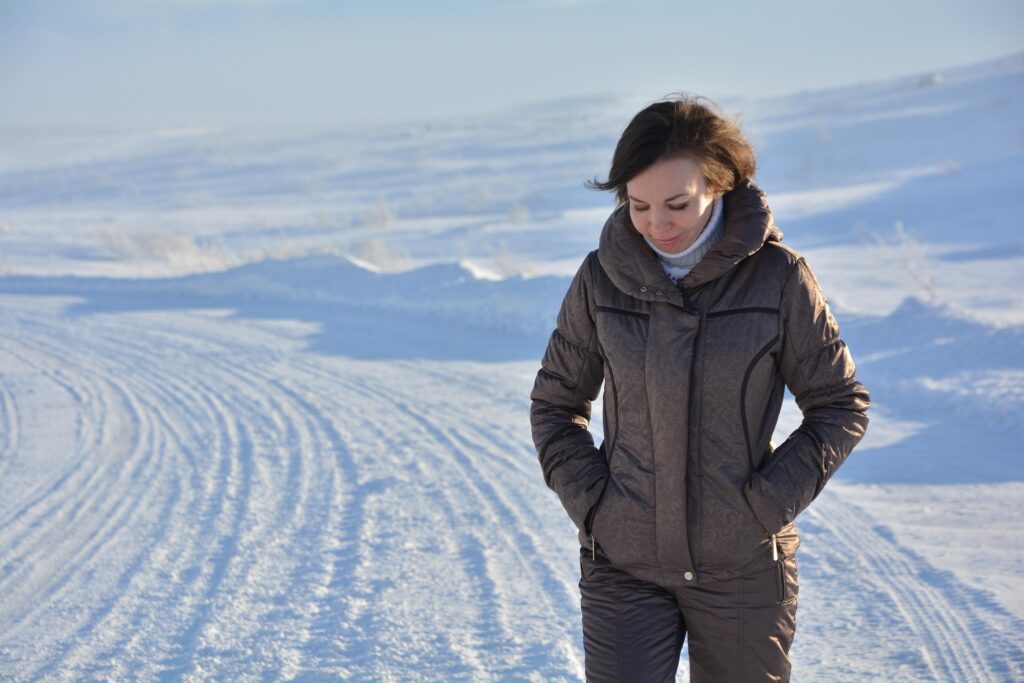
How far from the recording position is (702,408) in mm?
2469

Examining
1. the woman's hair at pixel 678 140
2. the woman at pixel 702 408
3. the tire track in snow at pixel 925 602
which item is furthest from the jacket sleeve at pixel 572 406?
the tire track in snow at pixel 925 602

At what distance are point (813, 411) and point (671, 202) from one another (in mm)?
569

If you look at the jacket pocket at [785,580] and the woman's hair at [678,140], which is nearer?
the woman's hair at [678,140]

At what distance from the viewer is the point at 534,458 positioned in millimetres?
7016

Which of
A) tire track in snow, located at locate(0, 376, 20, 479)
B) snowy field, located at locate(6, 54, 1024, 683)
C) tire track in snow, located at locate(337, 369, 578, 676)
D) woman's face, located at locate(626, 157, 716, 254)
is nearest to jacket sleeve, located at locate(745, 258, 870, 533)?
woman's face, located at locate(626, 157, 716, 254)

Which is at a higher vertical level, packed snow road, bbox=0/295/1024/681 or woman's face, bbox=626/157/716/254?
woman's face, bbox=626/157/716/254

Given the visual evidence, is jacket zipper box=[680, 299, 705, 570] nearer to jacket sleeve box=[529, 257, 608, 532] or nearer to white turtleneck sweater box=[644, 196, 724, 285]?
white turtleneck sweater box=[644, 196, 724, 285]

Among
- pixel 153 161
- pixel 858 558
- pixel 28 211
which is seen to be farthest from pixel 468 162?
pixel 858 558

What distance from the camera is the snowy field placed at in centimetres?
437

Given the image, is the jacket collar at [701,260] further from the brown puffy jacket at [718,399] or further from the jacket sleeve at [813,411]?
the jacket sleeve at [813,411]

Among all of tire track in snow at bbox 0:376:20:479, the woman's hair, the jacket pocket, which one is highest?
the woman's hair

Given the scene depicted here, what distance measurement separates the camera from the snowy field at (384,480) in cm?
437

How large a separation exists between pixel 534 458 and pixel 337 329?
5364mm

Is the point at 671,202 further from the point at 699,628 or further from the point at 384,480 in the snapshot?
the point at 384,480
